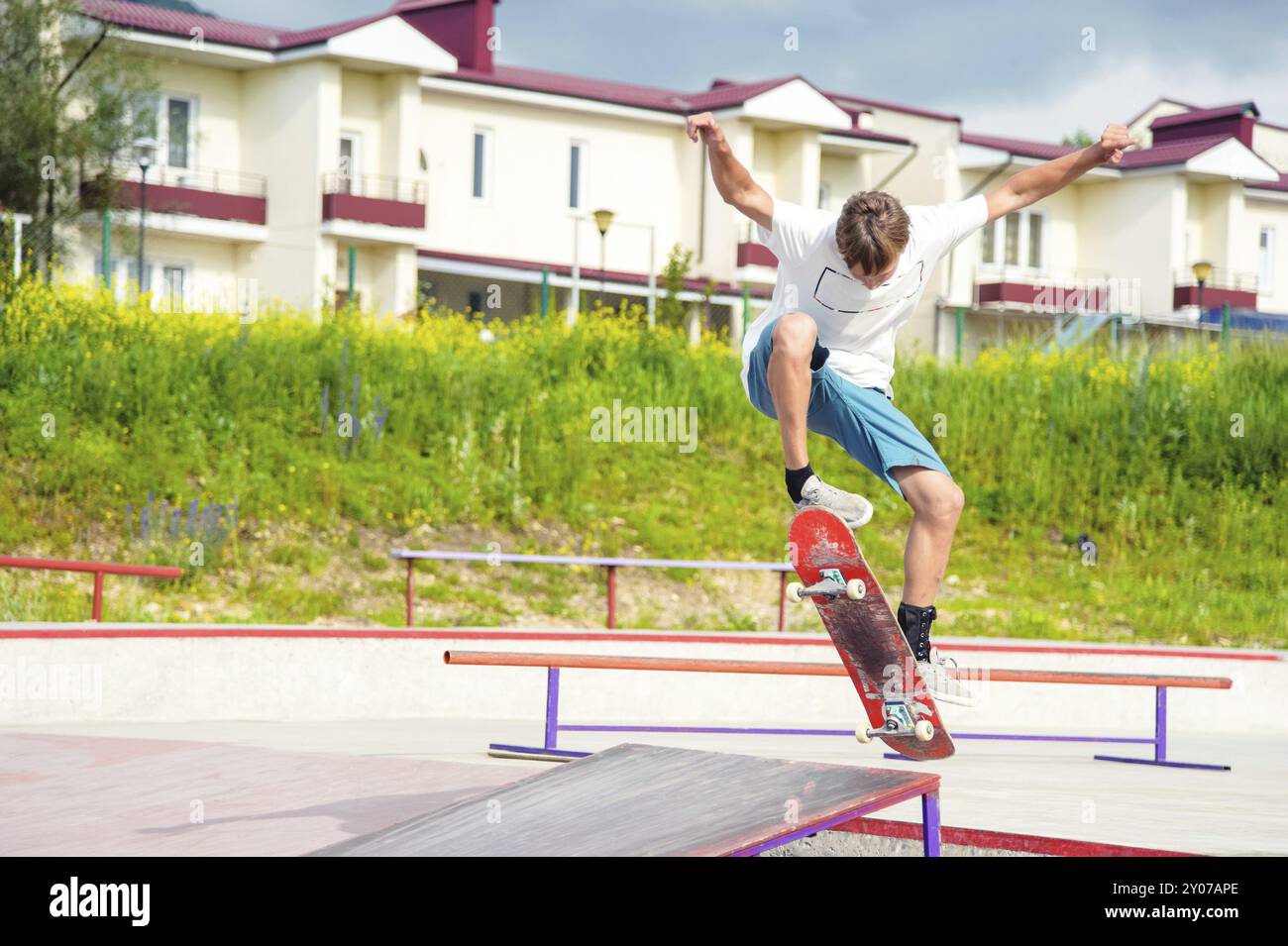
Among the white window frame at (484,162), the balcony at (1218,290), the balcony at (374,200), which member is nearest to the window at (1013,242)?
the balcony at (1218,290)

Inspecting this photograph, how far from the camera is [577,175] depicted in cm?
3016

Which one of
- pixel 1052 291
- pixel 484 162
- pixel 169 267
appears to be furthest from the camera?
pixel 1052 291

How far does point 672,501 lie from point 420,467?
266 cm

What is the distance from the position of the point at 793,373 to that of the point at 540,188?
25256 millimetres

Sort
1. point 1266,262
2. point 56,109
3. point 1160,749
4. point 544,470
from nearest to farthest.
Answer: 1. point 1160,749
2. point 544,470
3. point 56,109
4. point 1266,262

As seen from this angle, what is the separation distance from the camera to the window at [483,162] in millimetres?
29188

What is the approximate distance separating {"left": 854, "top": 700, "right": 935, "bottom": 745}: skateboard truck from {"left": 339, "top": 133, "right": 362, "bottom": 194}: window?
2339 centimetres

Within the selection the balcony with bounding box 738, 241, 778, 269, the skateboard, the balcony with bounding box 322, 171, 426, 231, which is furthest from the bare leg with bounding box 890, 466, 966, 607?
the balcony with bounding box 738, 241, 778, 269

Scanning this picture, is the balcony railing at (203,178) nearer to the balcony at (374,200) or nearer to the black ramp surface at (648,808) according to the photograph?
the balcony at (374,200)

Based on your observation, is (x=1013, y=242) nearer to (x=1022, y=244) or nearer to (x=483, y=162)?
(x=1022, y=244)

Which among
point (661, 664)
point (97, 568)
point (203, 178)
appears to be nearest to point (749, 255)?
point (203, 178)
